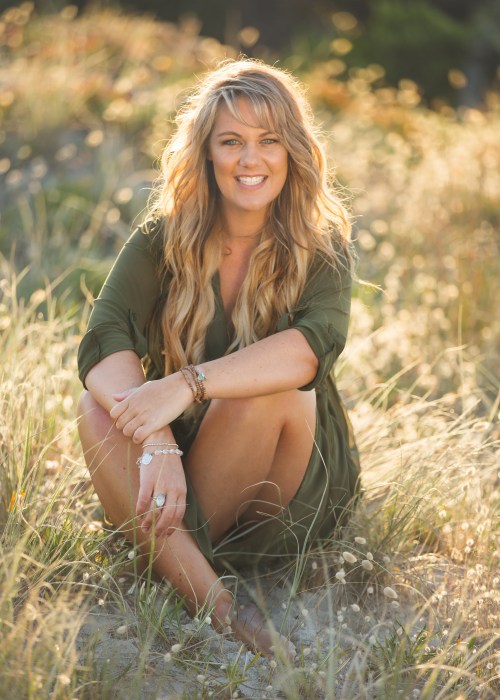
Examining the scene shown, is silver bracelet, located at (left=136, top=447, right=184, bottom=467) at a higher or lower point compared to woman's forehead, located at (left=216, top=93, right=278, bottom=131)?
lower

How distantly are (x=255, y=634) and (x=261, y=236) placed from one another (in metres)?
1.30

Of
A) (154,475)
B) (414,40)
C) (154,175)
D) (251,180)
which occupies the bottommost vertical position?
(414,40)

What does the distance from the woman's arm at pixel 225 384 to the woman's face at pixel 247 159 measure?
20.3 inches

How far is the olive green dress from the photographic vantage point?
9.39 ft

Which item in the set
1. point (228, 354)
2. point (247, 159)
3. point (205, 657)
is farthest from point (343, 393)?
point (205, 657)

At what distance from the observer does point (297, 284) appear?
300 centimetres

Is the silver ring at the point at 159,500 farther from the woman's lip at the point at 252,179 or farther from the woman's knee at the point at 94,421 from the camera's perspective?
the woman's lip at the point at 252,179

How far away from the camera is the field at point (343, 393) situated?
7.50 ft

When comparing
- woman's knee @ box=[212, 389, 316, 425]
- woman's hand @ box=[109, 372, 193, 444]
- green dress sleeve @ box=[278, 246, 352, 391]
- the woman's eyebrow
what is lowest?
woman's knee @ box=[212, 389, 316, 425]

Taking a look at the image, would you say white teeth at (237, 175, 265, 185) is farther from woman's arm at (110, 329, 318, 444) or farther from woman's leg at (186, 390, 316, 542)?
woman's leg at (186, 390, 316, 542)

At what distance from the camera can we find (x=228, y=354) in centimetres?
286

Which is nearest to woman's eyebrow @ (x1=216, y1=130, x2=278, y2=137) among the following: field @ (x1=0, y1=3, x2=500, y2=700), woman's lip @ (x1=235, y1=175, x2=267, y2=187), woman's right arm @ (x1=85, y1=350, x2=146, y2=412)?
woman's lip @ (x1=235, y1=175, x2=267, y2=187)

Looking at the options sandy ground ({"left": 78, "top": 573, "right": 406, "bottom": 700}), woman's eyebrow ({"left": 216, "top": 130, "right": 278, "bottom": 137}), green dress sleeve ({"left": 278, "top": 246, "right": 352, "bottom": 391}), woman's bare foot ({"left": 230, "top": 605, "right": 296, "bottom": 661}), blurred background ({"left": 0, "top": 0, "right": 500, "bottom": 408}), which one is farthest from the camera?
blurred background ({"left": 0, "top": 0, "right": 500, "bottom": 408})

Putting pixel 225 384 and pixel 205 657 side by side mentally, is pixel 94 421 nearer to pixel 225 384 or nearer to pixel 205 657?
pixel 225 384
